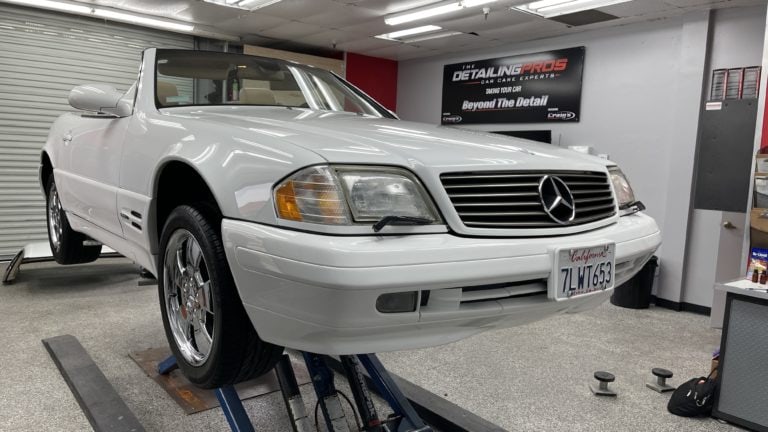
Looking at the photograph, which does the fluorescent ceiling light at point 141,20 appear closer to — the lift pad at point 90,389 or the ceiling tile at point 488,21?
the ceiling tile at point 488,21

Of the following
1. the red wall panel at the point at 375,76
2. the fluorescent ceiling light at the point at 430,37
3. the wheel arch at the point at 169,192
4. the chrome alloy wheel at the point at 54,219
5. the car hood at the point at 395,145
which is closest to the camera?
the car hood at the point at 395,145

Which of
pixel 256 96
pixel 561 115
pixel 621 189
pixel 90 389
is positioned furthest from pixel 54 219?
pixel 561 115

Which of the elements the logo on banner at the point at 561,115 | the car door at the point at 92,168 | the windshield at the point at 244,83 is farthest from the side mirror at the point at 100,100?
the logo on banner at the point at 561,115

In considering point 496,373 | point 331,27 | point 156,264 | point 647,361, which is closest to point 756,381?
point 647,361

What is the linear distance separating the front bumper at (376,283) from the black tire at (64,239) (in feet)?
7.36

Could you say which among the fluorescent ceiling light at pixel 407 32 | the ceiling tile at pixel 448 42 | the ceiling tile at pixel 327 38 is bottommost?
the ceiling tile at pixel 327 38

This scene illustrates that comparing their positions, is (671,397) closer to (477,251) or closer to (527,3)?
(477,251)

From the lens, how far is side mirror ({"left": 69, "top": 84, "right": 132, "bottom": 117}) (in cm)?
202

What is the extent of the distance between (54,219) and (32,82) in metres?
3.33

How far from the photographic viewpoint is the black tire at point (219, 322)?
132 centimetres

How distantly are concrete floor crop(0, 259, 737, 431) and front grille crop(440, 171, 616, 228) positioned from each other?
143 centimetres

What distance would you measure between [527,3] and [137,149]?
13.4 ft

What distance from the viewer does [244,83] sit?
2.16 metres

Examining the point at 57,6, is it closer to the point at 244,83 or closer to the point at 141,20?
the point at 141,20
